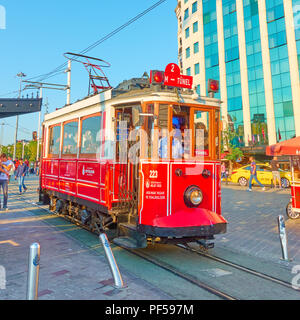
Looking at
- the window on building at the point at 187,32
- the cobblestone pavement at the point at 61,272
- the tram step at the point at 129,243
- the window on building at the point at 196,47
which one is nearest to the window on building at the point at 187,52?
the window on building at the point at 196,47

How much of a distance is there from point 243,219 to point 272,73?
28.7m

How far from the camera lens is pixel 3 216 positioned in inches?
353

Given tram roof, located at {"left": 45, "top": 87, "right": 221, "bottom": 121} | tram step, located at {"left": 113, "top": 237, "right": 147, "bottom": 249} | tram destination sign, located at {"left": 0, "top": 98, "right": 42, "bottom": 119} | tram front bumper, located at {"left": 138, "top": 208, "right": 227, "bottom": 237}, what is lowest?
tram step, located at {"left": 113, "top": 237, "right": 147, "bottom": 249}

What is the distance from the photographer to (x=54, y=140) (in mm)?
9125

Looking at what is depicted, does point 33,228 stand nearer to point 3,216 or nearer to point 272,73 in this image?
point 3,216

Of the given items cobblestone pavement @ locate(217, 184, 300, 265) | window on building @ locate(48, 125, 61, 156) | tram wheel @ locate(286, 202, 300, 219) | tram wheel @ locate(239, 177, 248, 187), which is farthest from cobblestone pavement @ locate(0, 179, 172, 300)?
tram wheel @ locate(239, 177, 248, 187)

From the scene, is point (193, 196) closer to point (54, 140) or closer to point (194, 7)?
point (54, 140)

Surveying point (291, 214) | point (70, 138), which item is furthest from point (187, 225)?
point (291, 214)

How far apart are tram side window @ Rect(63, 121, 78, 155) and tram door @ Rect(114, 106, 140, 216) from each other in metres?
1.99

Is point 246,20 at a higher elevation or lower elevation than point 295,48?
higher

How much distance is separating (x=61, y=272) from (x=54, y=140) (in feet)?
18.2

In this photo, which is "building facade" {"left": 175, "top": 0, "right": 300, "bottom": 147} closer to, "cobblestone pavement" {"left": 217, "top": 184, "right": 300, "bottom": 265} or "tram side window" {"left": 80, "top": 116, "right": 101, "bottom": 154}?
"cobblestone pavement" {"left": 217, "top": 184, "right": 300, "bottom": 265}

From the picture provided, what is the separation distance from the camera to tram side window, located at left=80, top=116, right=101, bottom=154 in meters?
6.40
